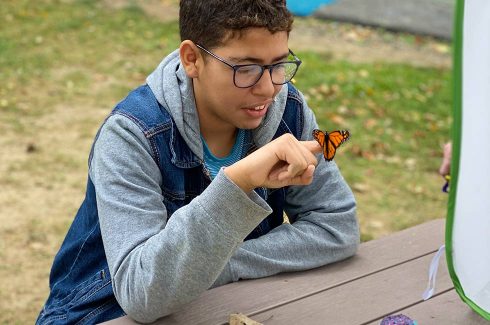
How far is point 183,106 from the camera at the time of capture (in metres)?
2.00

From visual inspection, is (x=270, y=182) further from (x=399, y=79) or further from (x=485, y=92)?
(x=399, y=79)

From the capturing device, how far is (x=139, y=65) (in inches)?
286

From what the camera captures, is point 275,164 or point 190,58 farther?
point 190,58

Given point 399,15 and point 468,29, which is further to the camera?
point 399,15

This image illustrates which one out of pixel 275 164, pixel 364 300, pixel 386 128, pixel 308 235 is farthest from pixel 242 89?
pixel 386 128

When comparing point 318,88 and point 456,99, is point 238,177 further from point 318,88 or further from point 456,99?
point 318,88

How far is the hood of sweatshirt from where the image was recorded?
1.98 metres

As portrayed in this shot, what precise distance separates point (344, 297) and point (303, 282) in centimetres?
13

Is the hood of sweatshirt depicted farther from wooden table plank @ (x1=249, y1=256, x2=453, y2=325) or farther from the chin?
wooden table plank @ (x1=249, y1=256, x2=453, y2=325)

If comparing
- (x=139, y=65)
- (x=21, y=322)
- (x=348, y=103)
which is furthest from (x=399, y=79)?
(x=21, y=322)

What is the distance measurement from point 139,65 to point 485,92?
587 cm

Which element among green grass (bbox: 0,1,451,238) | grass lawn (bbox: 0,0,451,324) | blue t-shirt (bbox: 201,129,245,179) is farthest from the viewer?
green grass (bbox: 0,1,451,238)

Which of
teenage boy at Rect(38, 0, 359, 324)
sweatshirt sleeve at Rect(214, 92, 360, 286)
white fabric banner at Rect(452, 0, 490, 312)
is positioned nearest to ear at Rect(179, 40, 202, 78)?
teenage boy at Rect(38, 0, 359, 324)

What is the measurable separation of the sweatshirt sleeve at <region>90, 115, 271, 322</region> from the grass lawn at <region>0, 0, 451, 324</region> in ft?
6.08
